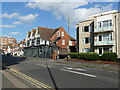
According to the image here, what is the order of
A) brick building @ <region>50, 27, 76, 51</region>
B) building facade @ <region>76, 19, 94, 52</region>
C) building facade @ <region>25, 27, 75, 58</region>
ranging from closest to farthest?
building facade @ <region>76, 19, 94, 52</region> < building facade @ <region>25, 27, 75, 58</region> < brick building @ <region>50, 27, 76, 51</region>

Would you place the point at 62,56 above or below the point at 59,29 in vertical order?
below

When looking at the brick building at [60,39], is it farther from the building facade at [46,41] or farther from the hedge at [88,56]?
the hedge at [88,56]

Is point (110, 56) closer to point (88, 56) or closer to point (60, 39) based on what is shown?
point (88, 56)

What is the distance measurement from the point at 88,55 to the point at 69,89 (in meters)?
20.2

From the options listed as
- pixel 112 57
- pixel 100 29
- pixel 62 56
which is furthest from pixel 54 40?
pixel 112 57

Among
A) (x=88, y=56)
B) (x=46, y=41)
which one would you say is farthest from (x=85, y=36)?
(x=46, y=41)

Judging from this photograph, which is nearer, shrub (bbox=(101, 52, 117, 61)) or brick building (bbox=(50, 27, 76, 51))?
shrub (bbox=(101, 52, 117, 61))

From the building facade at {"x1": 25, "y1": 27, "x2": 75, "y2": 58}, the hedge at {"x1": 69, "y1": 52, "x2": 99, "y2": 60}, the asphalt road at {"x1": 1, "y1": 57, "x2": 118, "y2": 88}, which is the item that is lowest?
the asphalt road at {"x1": 1, "y1": 57, "x2": 118, "y2": 88}

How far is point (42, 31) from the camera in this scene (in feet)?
173

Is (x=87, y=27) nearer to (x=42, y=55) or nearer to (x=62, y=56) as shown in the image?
(x=62, y=56)

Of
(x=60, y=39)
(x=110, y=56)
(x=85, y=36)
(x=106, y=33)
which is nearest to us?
(x=110, y=56)

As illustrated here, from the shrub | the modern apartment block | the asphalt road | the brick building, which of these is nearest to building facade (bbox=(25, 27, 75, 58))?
the brick building

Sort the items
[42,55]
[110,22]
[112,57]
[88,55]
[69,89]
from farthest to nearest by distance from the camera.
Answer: [42,55]
[110,22]
[88,55]
[112,57]
[69,89]

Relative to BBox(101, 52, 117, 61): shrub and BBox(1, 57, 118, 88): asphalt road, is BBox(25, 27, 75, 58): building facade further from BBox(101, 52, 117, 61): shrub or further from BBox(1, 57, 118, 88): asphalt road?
BBox(1, 57, 118, 88): asphalt road
